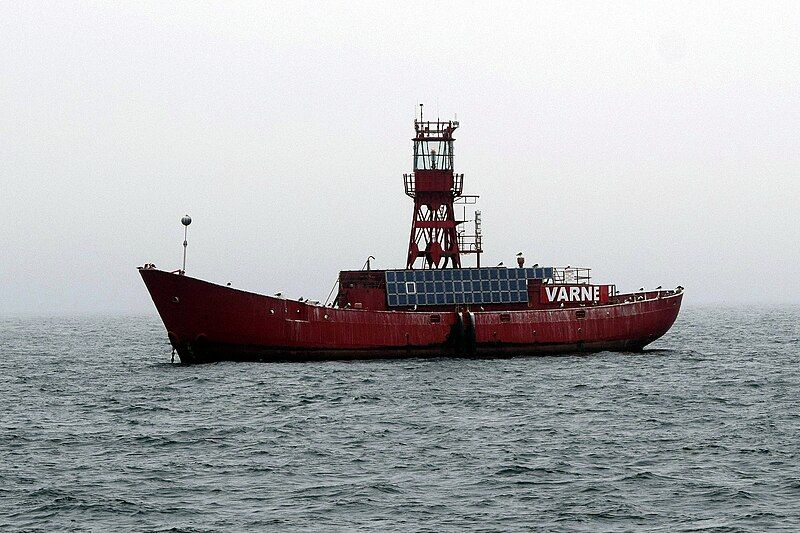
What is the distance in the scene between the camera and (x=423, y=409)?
3191cm

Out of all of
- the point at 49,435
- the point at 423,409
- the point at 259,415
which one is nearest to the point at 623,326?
the point at 423,409

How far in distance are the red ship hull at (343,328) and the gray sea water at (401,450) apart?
1.64 meters

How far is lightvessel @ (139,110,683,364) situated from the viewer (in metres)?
43.8

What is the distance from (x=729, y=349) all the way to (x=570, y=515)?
154 ft

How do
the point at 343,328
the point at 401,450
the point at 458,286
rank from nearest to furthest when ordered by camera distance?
the point at 401,450 < the point at 343,328 < the point at 458,286

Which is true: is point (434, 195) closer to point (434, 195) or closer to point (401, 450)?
point (434, 195)

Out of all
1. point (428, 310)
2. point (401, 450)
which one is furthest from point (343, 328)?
point (401, 450)

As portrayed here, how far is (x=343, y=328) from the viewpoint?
149 ft

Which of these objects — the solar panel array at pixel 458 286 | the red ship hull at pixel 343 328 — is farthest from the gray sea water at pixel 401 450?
the solar panel array at pixel 458 286

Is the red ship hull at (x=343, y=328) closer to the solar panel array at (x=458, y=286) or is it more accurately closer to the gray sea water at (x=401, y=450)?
the solar panel array at (x=458, y=286)

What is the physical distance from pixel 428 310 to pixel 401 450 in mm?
23410

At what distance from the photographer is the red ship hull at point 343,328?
43.5 metres

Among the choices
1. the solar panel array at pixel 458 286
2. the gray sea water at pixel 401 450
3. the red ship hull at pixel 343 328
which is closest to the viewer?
the gray sea water at pixel 401 450

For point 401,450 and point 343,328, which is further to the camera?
point 343,328
